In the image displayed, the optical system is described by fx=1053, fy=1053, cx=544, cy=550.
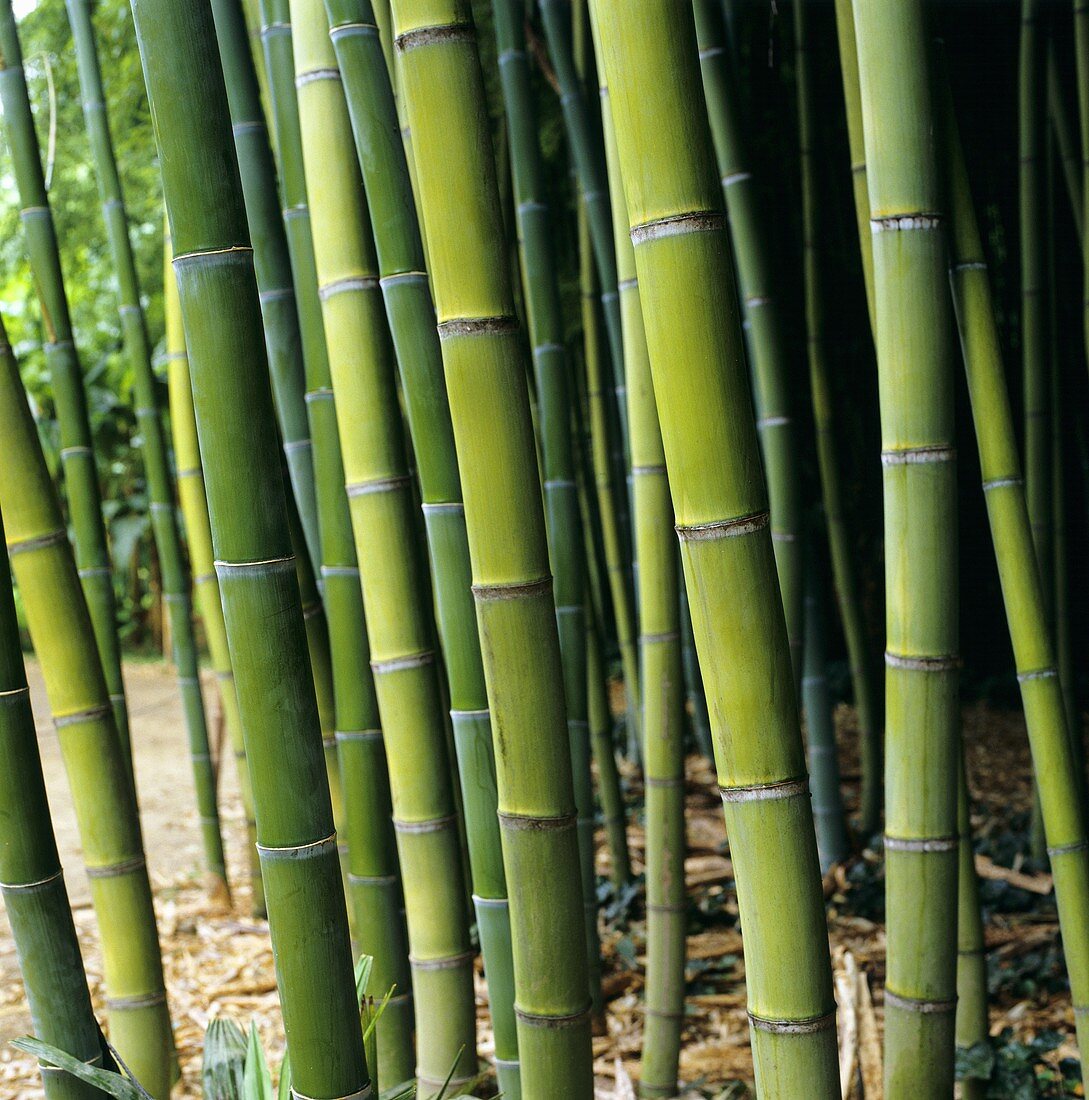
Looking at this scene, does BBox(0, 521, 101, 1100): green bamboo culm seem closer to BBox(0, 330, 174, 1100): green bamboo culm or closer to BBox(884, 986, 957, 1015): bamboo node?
BBox(0, 330, 174, 1100): green bamboo culm

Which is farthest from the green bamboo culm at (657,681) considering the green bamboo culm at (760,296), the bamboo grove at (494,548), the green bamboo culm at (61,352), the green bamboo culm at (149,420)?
the green bamboo culm at (149,420)

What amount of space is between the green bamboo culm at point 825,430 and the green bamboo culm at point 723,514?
114 cm

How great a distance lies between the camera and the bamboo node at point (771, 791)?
63cm

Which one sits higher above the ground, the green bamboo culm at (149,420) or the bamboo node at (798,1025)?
the green bamboo culm at (149,420)

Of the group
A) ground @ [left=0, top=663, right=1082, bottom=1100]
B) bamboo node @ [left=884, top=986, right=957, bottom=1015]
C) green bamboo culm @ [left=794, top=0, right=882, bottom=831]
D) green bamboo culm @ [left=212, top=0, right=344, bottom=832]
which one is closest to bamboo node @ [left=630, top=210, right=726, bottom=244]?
green bamboo culm @ [left=212, top=0, right=344, bottom=832]

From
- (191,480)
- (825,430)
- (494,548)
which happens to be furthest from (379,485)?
(825,430)

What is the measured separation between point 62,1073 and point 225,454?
1.76 feet

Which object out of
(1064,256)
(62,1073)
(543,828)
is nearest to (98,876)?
(62,1073)

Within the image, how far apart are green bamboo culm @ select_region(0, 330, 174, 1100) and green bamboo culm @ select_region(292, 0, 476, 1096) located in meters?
0.25

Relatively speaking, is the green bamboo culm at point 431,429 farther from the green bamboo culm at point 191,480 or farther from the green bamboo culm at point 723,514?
the green bamboo culm at point 191,480

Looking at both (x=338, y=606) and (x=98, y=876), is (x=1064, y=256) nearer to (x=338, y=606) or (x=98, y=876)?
(x=338, y=606)

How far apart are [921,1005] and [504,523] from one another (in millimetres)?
565

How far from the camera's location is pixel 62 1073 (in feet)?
2.69

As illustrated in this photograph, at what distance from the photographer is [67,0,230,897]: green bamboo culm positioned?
5.24 feet
